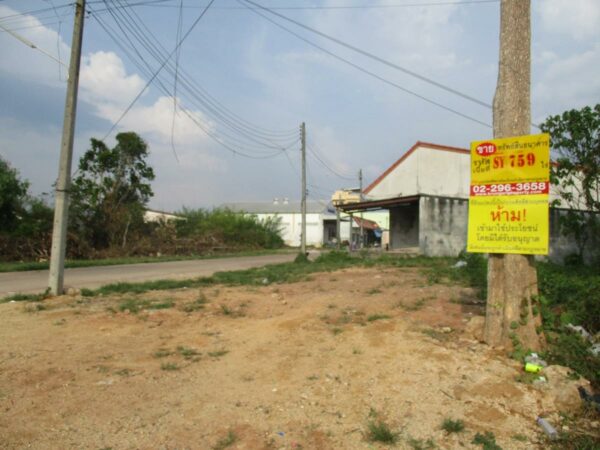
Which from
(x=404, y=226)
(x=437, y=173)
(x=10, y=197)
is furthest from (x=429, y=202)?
(x=10, y=197)

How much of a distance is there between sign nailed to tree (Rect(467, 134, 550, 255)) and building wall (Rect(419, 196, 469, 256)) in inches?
551

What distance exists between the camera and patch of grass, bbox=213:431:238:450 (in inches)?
122

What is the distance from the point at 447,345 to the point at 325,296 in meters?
3.37

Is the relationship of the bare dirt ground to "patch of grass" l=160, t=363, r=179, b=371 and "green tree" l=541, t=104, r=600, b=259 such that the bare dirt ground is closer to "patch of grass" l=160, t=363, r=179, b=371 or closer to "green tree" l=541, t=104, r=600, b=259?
"patch of grass" l=160, t=363, r=179, b=371

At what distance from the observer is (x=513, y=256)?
465cm

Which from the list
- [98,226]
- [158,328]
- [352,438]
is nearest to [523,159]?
[352,438]

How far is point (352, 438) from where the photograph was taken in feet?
10.5

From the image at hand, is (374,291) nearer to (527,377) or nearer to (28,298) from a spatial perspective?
(527,377)

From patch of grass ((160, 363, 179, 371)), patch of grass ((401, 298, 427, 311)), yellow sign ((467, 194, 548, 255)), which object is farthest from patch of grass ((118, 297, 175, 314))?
yellow sign ((467, 194, 548, 255))

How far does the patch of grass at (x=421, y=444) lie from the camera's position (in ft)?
10.1

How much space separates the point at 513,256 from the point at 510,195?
65 cm

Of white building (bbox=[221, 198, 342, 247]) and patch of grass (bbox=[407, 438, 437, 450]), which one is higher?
white building (bbox=[221, 198, 342, 247])

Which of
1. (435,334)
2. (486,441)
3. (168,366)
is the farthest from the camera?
(435,334)

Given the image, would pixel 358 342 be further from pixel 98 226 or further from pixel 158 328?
pixel 98 226
